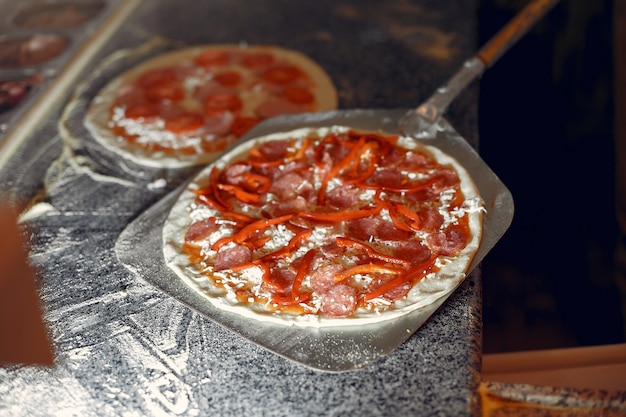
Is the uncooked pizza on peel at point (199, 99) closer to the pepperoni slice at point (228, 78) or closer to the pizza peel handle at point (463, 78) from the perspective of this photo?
the pepperoni slice at point (228, 78)

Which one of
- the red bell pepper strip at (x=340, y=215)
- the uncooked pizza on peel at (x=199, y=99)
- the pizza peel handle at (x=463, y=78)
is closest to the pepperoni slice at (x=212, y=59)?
the uncooked pizza on peel at (x=199, y=99)

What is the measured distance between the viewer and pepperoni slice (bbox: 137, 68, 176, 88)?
341cm

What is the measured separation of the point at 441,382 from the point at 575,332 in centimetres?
178

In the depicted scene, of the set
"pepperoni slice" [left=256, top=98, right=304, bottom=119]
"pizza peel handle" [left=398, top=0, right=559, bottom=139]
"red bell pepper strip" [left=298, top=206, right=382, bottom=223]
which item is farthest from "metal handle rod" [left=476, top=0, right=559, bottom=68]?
"red bell pepper strip" [left=298, top=206, right=382, bottom=223]

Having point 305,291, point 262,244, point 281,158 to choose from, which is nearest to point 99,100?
point 281,158

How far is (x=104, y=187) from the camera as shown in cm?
277

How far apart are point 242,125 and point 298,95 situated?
1.21ft

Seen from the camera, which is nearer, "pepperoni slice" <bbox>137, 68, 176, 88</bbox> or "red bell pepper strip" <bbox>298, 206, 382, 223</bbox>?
"red bell pepper strip" <bbox>298, 206, 382, 223</bbox>

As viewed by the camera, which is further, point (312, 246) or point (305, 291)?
point (312, 246)

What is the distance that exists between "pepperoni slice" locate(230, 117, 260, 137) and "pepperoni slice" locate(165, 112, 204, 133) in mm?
170

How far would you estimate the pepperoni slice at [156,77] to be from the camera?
134 inches

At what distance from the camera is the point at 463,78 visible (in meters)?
2.87

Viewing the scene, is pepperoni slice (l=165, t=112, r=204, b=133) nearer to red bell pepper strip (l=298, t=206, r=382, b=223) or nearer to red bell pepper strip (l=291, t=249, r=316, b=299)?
red bell pepper strip (l=298, t=206, r=382, b=223)

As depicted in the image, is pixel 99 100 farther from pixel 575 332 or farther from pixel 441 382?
pixel 575 332
